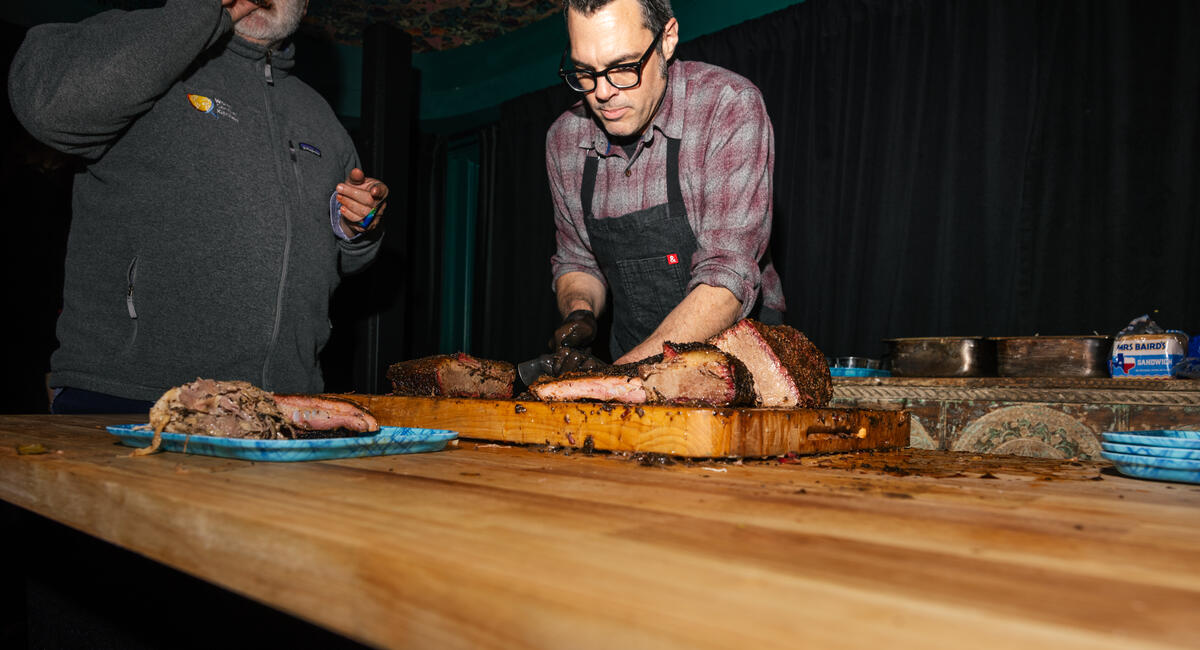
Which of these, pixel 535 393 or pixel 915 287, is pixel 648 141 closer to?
pixel 535 393

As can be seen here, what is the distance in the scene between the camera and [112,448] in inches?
54.1

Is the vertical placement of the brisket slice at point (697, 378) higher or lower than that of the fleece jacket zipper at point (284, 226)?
lower

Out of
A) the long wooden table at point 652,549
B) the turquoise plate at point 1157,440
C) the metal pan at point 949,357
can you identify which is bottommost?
the long wooden table at point 652,549

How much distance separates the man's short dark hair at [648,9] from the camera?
2.53 meters

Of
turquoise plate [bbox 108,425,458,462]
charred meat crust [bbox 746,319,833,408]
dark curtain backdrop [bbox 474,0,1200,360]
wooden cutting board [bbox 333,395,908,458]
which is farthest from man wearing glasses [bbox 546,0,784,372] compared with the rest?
dark curtain backdrop [bbox 474,0,1200,360]

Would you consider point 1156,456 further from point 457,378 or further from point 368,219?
point 368,219

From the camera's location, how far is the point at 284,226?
2703 millimetres

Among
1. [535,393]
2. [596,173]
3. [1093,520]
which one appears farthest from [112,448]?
[596,173]

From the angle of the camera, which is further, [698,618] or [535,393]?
[535,393]

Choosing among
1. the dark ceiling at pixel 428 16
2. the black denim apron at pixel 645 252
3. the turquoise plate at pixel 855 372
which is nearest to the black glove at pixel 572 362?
the black denim apron at pixel 645 252

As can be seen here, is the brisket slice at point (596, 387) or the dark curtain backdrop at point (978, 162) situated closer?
the brisket slice at point (596, 387)

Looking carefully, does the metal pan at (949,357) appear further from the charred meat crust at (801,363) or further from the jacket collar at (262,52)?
the jacket collar at (262,52)

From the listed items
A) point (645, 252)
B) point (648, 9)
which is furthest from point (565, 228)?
point (648, 9)

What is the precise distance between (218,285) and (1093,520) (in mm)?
2536
